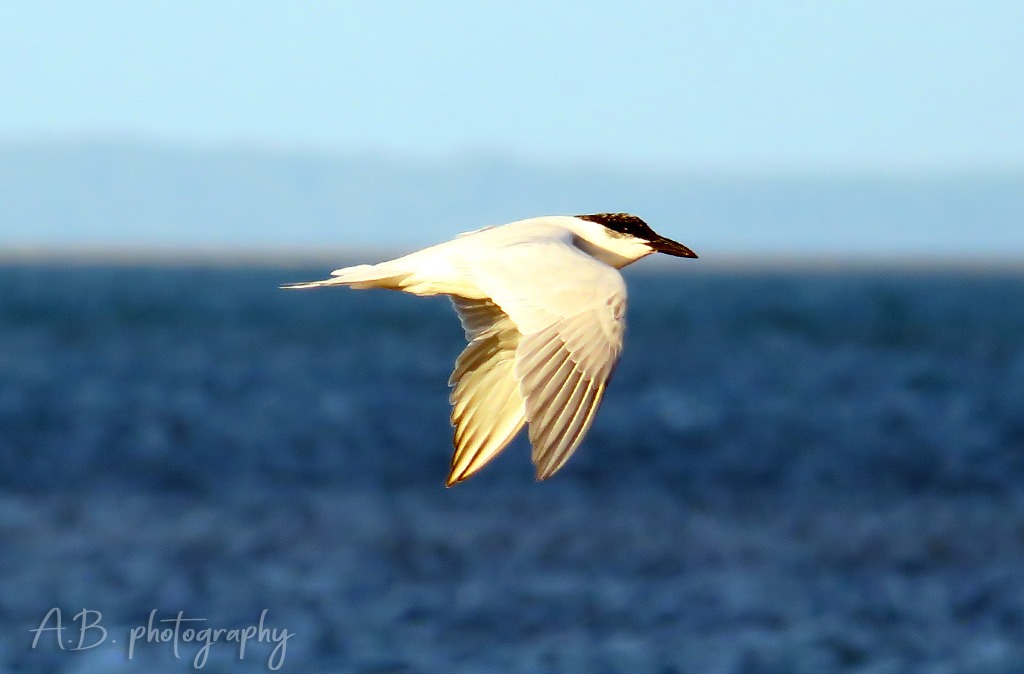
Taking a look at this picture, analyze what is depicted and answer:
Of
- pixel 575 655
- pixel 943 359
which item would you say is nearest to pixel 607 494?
pixel 575 655

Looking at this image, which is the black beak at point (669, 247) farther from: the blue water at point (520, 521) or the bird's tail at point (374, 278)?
the blue water at point (520, 521)

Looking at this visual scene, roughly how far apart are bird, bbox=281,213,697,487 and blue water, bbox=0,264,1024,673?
230 inches

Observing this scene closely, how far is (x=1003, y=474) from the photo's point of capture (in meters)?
21.9

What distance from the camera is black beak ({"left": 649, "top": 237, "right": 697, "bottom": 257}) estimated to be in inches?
294

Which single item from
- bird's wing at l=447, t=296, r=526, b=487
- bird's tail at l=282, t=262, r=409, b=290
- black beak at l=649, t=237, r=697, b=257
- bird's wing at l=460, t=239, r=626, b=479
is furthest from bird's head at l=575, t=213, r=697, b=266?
bird's tail at l=282, t=262, r=409, b=290

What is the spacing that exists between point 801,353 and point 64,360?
16.4 metres

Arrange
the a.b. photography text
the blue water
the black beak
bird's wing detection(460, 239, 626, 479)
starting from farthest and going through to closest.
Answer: the blue water → the a.b. photography text → the black beak → bird's wing detection(460, 239, 626, 479)

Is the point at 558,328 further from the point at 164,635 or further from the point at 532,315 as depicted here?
the point at 164,635

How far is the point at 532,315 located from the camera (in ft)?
21.6

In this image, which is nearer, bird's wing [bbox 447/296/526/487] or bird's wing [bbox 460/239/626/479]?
bird's wing [bbox 460/239/626/479]

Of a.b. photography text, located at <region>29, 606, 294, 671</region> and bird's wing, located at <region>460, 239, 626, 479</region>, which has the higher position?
bird's wing, located at <region>460, 239, 626, 479</region>

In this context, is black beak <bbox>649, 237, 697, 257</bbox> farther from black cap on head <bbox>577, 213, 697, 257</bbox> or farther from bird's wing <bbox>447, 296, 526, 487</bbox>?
bird's wing <bbox>447, 296, 526, 487</bbox>

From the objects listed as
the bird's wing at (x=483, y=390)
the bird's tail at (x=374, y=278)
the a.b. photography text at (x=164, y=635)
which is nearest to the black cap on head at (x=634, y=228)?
the bird's wing at (x=483, y=390)

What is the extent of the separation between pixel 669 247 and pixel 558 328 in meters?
1.12
